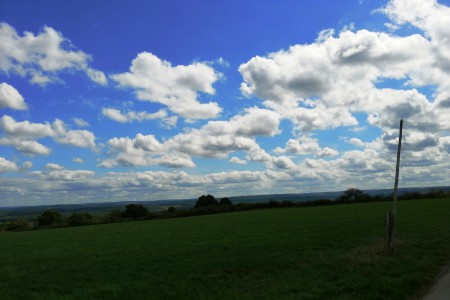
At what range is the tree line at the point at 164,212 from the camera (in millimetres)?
92625

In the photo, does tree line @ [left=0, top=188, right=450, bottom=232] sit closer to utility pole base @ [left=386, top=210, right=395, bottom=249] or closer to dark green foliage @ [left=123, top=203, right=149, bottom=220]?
dark green foliage @ [left=123, top=203, right=149, bottom=220]

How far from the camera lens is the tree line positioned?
92.6 metres

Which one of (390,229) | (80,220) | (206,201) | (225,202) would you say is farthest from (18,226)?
(390,229)

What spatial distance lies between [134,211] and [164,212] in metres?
9.05

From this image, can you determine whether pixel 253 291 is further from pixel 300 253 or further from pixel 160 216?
pixel 160 216

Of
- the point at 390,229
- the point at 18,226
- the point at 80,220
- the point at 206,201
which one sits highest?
the point at 390,229

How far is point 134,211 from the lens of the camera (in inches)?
4077

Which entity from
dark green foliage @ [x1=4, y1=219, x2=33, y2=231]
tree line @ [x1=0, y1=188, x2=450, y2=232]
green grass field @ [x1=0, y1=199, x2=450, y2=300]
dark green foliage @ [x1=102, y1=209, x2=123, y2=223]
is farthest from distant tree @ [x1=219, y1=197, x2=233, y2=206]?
green grass field @ [x1=0, y1=199, x2=450, y2=300]

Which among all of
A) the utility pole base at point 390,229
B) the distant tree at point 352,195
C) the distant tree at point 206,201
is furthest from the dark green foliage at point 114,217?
the utility pole base at point 390,229

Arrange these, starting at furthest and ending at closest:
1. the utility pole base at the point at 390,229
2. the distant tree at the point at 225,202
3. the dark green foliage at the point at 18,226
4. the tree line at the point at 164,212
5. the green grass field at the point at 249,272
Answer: the distant tree at the point at 225,202, the tree line at the point at 164,212, the dark green foliage at the point at 18,226, the utility pole base at the point at 390,229, the green grass field at the point at 249,272

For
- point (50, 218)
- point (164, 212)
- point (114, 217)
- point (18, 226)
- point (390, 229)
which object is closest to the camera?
point (390, 229)

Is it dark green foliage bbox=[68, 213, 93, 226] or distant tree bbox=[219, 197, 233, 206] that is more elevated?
distant tree bbox=[219, 197, 233, 206]

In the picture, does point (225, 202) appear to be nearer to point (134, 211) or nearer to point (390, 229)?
point (134, 211)

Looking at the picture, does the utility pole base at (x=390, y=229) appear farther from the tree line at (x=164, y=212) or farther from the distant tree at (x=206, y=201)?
the distant tree at (x=206, y=201)
